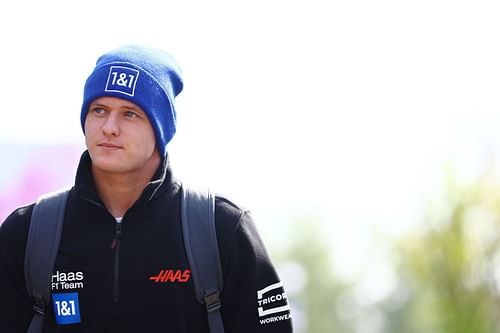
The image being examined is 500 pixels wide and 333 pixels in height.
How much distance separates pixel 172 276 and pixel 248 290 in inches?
12.3

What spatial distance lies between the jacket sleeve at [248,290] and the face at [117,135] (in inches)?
19.8

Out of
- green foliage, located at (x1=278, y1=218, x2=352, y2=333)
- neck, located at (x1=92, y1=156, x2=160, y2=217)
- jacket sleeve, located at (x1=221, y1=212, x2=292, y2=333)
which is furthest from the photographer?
green foliage, located at (x1=278, y1=218, x2=352, y2=333)

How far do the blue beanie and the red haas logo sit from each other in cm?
51

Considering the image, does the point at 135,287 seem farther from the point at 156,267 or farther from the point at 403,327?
the point at 403,327

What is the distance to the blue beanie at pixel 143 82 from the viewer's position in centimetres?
446

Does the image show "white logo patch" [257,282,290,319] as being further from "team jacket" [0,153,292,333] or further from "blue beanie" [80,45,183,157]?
"blue beanie" [80,45,183,157]

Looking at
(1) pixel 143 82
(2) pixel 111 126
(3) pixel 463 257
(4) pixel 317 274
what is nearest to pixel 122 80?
(1) pixel 143 82

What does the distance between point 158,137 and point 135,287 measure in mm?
614

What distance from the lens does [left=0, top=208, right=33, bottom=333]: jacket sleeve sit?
4547 millimetres

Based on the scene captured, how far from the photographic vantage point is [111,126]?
4.39 m

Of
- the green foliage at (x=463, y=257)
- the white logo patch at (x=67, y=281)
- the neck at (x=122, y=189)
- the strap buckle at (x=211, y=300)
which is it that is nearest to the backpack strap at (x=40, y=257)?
the white logo patch at (x=67, y=281)

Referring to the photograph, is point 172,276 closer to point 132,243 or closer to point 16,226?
point 132,243

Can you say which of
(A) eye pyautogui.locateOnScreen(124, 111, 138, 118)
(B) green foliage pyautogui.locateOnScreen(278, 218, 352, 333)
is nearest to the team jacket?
(A) eye pyautogui.locateOnScreen(124, 111, 138, 118)

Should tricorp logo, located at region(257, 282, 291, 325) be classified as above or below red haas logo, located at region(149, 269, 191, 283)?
below
